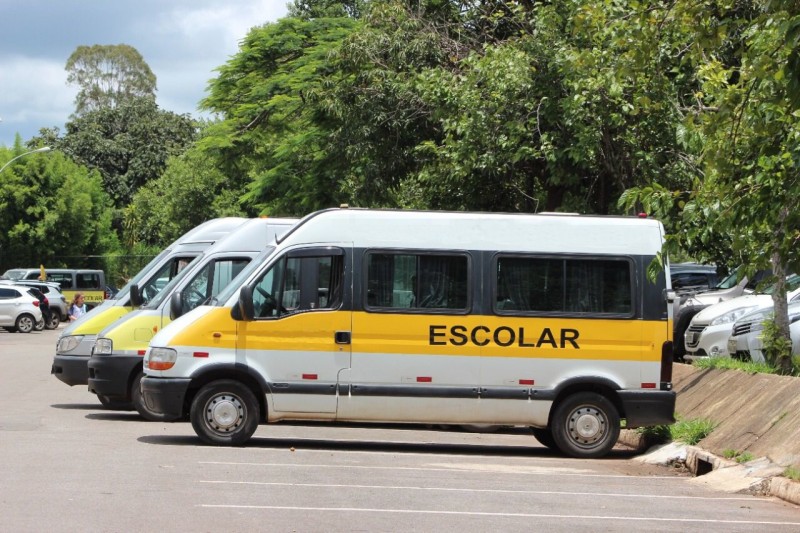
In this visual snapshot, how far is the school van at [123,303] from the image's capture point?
57.0ft

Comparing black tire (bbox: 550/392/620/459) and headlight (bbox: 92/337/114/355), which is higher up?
headlight (bbox: 92/337/114/355)

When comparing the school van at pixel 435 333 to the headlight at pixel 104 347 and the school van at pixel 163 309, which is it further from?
the headlight at pixel 104 347

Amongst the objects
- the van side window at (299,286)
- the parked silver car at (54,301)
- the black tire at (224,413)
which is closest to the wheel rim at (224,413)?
the black tire at (224,413)

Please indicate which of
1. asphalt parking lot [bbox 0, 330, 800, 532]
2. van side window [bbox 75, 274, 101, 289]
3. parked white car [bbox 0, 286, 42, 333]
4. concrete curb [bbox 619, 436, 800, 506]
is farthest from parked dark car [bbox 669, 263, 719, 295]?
van side window [bbox 75, 274, 101, 289]

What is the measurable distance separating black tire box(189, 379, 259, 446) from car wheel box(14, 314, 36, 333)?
34396 mm

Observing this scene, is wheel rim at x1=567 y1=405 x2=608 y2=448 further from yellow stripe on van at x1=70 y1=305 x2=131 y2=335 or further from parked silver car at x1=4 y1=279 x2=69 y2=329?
parked silver car at x1=4 y1=279 x2=69 y2=329

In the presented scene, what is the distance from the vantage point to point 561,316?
14109 mm

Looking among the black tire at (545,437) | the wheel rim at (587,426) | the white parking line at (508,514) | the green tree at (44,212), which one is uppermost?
the green tree at (44,212)

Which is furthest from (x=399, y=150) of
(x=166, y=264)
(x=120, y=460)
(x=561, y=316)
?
(x=120, y=460)

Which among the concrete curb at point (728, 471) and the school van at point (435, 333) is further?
the school van at point (435, 333)

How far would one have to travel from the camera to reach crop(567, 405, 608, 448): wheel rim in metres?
14.1

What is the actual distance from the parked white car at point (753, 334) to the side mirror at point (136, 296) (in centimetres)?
868

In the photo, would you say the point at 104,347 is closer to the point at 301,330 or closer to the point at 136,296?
the point at 136,296

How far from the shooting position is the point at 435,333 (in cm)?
1392
